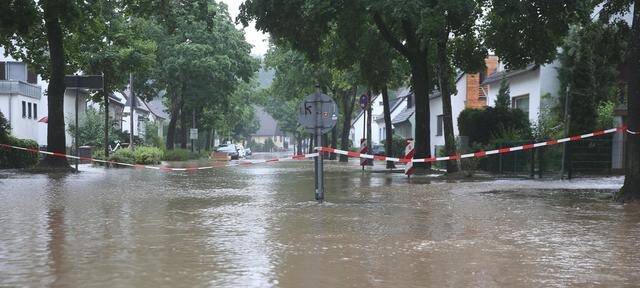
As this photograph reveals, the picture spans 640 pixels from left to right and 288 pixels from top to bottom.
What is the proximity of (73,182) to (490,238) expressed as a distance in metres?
13.9

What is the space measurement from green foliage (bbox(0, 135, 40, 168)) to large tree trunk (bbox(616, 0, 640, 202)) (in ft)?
71.0

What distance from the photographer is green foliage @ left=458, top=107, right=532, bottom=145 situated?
89.0 feet

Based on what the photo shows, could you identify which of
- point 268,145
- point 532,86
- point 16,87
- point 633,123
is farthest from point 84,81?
point 268,145

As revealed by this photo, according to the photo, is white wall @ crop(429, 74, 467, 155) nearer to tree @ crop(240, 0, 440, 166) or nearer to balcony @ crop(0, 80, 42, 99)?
tree @ crop(240, 0, 440, 166)

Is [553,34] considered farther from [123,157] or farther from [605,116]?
[123,157]

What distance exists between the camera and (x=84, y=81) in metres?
25.3

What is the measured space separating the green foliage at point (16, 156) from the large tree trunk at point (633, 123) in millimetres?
21637

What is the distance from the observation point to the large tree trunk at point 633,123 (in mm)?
12930

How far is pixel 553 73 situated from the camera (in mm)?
30359

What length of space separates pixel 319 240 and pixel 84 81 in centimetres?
1924

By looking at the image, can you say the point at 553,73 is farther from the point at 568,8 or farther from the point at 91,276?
the point at 91,276

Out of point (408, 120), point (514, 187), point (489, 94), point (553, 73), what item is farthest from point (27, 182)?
point (408, 120)

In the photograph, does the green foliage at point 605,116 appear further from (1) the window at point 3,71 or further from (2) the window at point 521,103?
(1) the window at point 3,71

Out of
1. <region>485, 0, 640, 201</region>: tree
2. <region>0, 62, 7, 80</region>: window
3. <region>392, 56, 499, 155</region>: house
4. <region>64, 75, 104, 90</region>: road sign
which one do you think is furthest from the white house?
<region>0, 62, 7, 80</region>: window
